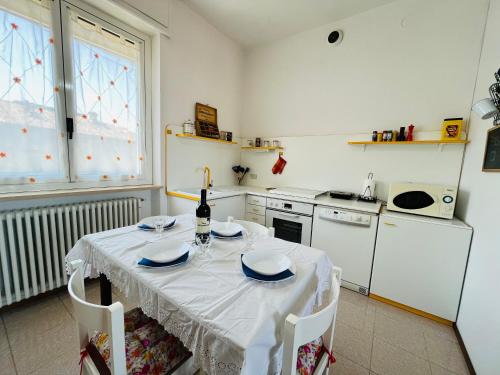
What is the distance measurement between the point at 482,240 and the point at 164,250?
2.11 meters

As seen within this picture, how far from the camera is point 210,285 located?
2.74 feet

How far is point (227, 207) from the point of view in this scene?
260 centimetres

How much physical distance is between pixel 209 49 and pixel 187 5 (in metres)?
0.51

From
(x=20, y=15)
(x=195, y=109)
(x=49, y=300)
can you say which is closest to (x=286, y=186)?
(x=195, y=109)

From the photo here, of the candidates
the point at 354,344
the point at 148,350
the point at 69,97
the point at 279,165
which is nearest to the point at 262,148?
the point at 279,165

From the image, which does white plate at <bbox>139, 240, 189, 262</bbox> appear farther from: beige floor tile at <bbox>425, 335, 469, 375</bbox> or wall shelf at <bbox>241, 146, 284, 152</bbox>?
wall shelf at <bbox>241, 146, 284, 152</bbox>

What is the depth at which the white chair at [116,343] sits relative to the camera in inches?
27.7

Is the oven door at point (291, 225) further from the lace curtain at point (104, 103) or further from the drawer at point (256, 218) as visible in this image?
the lace curtain at point (104, 103)

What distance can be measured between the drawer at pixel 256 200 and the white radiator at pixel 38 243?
164 centimetres

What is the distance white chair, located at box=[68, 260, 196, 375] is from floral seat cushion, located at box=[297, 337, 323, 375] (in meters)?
0.47

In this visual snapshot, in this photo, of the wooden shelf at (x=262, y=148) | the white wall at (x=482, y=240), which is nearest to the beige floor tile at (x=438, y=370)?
the white wall at (x=482, y=240)

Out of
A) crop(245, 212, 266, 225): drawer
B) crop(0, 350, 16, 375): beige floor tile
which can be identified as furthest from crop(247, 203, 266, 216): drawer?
crop(0, 350, 16, 375): beige floor tile

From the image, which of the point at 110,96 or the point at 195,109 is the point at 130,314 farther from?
the point at 195,109

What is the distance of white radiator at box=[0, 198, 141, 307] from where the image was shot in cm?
161
